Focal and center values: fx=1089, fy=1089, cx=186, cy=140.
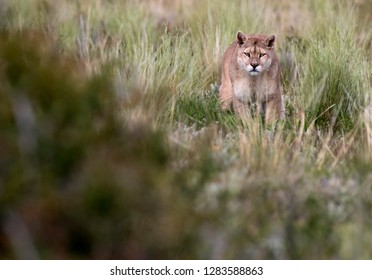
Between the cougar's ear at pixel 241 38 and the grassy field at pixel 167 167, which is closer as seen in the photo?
the grassy field at pixel 167 167

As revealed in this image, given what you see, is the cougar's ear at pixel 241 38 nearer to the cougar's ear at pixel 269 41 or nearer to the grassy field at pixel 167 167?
the cougar's ear at pixel 269 41

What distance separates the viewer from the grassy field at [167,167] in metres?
4.79

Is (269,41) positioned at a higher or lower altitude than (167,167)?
lower

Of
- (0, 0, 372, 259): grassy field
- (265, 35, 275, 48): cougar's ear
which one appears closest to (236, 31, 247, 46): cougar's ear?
(265, 35, 275, 48): cougar's ear

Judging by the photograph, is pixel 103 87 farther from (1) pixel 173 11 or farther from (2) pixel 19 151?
(1) pixel 173 11

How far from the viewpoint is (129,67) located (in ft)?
26.8

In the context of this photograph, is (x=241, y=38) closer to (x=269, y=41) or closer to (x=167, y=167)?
(x=269, y=41)

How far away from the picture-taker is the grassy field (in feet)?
15.7

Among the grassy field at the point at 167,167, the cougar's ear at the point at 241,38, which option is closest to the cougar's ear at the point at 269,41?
the cougar's ear at the point at 241,38

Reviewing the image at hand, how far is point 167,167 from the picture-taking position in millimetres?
5516

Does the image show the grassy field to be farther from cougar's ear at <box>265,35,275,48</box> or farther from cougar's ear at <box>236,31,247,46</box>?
cougar's ear at <box>236,31,247,46</box>

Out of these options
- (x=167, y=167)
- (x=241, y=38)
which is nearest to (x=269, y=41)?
(x=241, y=38)

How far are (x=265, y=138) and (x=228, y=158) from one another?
59 centimetres

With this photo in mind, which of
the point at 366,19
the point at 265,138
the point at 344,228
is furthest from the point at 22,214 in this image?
the point at 366,19
